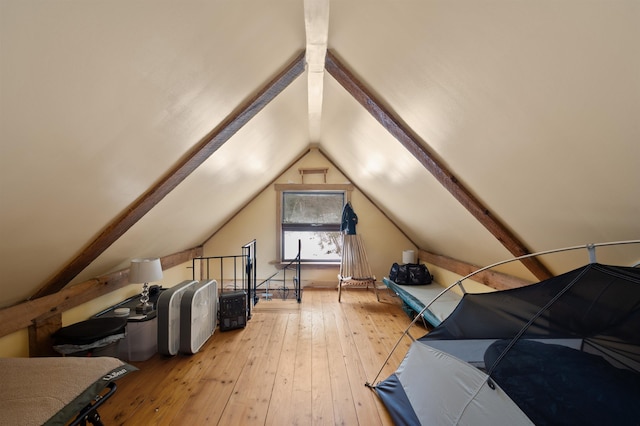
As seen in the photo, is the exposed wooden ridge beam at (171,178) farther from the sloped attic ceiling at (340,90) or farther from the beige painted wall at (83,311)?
the beige painted wall at (83,311)

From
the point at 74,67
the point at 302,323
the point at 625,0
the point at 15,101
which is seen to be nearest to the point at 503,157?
the point at 625,0

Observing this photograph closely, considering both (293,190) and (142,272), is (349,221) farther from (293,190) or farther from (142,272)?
(142,272)

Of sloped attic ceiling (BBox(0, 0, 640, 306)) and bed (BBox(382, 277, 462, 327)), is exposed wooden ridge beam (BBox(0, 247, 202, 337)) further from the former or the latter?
bed (BBox(382, 277, 462, 327))

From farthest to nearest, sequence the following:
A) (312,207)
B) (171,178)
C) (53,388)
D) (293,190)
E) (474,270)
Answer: (312,207)
(293,190)
(474,270)
(171,178)
(53,388)

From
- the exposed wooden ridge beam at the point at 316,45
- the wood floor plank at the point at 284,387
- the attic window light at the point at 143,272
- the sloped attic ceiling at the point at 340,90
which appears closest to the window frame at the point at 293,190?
the exposed wooden ridge beam at the point at 316,45

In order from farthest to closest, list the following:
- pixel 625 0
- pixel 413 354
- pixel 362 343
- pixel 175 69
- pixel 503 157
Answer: pixel 362 343 → pixel 413 354 → pixel 503 157 → pixel 175 69 → pixel 625 0

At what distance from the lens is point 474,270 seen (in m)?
3.52

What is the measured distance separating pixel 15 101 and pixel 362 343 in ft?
10.8

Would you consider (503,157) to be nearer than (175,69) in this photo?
No

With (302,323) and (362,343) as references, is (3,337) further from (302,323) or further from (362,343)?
(362,343)

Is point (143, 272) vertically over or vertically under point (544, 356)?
over

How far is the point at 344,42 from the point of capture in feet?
6.95

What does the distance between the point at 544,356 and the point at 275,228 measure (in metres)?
4.71

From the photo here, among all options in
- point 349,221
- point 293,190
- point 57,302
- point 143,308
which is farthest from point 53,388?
point 293,190
